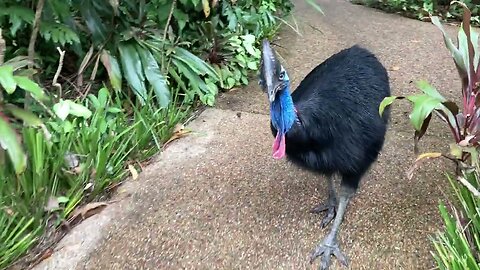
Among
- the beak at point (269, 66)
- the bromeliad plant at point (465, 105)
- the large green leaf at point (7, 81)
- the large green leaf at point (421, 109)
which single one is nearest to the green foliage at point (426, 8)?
the bromeliad plant at point (465, 105)

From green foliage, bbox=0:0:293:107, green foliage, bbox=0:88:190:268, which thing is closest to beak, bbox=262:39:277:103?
green foliage, bbox=0:88:190:268

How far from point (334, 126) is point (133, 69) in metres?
1.61

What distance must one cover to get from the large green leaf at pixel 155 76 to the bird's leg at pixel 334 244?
140 centimetres

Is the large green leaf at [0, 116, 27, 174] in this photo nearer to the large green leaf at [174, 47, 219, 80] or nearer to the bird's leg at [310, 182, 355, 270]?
the bird's leg at [310, 182, 355, 270]

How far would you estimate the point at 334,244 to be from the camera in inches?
96.9

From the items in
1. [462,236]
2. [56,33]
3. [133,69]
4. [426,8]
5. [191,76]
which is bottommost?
[426,8]

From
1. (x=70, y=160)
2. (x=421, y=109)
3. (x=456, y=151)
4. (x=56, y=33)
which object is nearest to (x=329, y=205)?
(x=456, y=151)

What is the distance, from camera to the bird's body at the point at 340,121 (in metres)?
2.38

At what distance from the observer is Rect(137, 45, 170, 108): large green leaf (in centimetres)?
352

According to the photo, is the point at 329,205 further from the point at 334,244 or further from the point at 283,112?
the point at 283,112

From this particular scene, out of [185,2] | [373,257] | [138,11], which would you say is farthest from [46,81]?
[373,257]

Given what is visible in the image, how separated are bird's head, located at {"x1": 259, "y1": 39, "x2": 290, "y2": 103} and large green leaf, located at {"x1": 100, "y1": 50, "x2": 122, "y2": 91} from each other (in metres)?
1.55

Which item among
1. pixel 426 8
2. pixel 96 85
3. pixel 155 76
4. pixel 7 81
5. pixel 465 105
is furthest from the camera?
pixel 426 8

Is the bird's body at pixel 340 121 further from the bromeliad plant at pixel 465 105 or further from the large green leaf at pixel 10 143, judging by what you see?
the large green leaf at pixel 10 143
